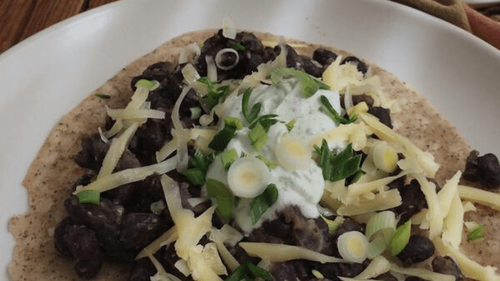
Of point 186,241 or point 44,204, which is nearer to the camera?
point 186,241

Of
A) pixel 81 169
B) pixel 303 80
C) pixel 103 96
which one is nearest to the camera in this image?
pixel 303 80

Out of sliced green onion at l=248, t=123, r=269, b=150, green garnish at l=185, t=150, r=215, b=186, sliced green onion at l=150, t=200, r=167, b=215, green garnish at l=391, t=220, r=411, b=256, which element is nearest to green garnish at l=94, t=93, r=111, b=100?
green garnish at l=185, t=150, r=215, b=186

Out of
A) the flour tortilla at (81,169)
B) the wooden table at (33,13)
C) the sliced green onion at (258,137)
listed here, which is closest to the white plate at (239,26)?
the flour tortilla at (81,169)

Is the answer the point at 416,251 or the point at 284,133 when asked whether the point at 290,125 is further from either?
the point at 416,251

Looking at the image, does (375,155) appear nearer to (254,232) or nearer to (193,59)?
(254,232)

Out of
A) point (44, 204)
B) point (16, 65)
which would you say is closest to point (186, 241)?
point (44, 204)

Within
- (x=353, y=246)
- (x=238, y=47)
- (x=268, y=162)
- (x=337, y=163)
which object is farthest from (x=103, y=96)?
(x=353, y=246)
